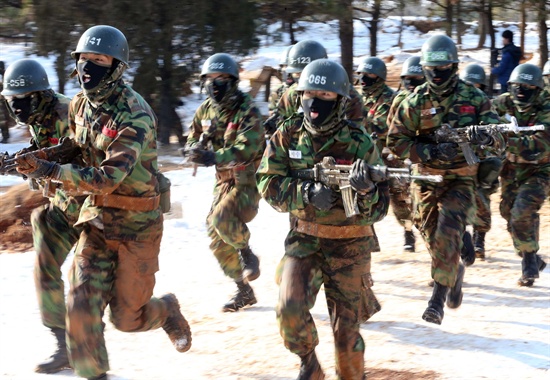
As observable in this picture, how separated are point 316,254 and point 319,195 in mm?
522

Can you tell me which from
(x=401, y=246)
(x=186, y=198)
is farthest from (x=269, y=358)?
(x=186, y=198)

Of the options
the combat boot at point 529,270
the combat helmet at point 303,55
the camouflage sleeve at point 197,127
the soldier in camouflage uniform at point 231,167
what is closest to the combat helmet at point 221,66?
the soldier in camouflage uniform at point 231,167

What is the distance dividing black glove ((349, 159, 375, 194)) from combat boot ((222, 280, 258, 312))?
3.38 m

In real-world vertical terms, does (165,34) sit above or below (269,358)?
above

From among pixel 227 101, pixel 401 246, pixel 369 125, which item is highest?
pixel 227 101

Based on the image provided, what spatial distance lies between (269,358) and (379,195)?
2040 mm

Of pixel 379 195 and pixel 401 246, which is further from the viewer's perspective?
pixel 401 246

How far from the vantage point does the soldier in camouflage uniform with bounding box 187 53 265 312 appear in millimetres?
8266

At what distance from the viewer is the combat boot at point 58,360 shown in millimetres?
6668

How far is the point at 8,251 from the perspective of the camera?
1060 centimetres

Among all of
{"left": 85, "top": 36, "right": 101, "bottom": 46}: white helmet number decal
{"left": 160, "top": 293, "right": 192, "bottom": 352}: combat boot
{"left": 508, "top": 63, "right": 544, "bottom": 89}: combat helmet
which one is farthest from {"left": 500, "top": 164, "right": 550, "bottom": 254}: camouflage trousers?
{"left": 85, "top": 36, "right": 101, "bottom": 46}: white helmet number decal

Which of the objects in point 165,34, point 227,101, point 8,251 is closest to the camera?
point 227,101

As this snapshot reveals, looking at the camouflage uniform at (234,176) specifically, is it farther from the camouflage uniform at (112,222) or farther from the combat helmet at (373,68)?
the combat helmet at (373,68)

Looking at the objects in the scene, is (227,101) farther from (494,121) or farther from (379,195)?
(379,195)
